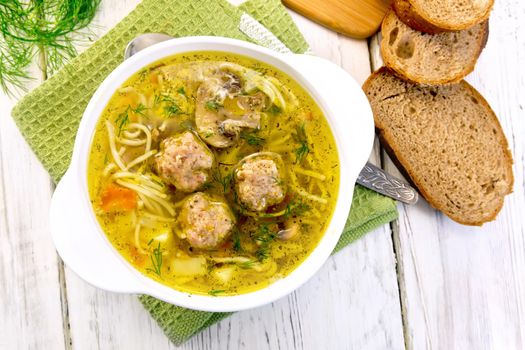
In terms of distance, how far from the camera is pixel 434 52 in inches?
138

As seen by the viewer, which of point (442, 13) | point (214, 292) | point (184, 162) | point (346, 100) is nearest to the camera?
point (184, 162)

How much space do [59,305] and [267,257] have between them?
133cm

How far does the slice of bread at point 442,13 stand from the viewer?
3363 mm

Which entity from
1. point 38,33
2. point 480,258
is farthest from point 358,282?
point 38,33

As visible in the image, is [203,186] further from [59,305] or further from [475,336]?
[475,336]

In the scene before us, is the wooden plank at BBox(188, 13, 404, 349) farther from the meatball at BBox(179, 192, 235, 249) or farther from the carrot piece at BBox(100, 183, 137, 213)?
the carrot piece at BBox(100, 183, 137, 213)

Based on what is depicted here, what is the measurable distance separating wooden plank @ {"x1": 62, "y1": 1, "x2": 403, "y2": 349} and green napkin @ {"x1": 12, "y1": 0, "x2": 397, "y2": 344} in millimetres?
183

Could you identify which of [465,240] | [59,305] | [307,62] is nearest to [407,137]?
[465,240]

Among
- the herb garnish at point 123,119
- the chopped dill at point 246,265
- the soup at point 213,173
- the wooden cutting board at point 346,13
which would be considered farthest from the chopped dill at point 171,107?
the wooden cutting board at point 346,13

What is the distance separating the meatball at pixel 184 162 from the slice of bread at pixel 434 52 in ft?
4.84

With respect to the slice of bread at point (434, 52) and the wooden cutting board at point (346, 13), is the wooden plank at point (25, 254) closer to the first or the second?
the wooden cutting board at point (346, 13)

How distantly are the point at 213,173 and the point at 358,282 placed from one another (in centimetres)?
123

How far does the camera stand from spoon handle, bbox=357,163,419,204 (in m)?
3.18

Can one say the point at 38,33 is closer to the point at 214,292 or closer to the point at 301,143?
the point at 301,143
